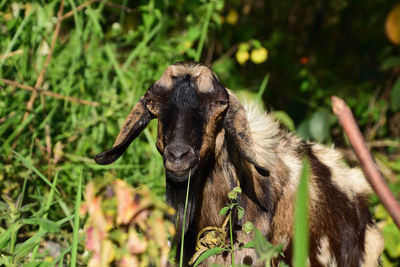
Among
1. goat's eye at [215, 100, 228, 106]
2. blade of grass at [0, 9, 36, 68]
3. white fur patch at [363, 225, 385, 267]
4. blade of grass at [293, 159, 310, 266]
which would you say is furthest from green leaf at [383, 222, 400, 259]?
blade of grass at [293, 159, 310, 266]

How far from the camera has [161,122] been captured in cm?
284

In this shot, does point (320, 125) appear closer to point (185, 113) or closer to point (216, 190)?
point (216, 190)

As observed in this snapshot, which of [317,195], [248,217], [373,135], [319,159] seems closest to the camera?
[248,217]

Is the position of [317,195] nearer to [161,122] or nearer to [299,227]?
[161,122]

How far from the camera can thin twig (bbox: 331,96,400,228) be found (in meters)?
1.08

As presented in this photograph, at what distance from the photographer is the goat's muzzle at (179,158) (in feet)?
8.49

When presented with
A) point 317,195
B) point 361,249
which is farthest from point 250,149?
point 361,249

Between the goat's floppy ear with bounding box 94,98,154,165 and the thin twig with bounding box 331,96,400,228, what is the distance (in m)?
2.02

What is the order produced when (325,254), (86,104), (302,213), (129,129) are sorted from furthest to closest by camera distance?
1. (86,104)
2. (325,254)
3. (129,129)
4. (302,213)

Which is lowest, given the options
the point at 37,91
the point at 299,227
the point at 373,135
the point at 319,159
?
the point at 299,227

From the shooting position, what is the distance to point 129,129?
3070mm

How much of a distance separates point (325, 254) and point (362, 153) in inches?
98.6

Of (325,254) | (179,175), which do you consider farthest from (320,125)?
(179,175)

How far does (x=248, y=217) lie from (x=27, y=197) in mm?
1543
